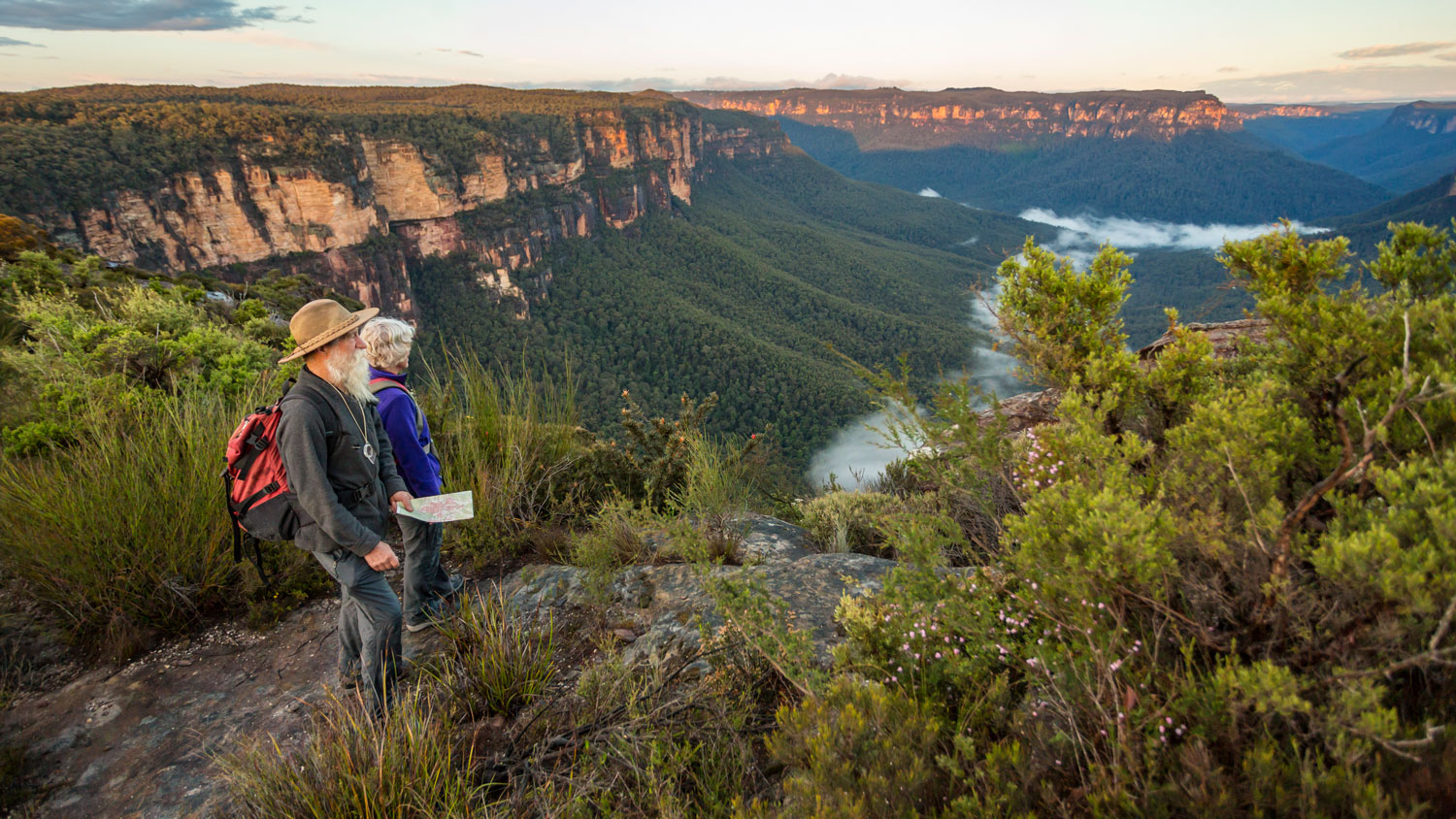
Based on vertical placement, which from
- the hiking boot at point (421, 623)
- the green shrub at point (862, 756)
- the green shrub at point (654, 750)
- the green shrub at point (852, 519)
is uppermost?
the green shrub at point (862, 756)

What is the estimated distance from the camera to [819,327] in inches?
1887

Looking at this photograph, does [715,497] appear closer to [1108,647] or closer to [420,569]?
[420,569]

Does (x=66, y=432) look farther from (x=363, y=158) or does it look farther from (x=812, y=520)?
(x=363, y=158)

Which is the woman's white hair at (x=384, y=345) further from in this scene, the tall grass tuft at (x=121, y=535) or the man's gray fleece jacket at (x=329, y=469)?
the tall grass tuft at (x=121, y=535)

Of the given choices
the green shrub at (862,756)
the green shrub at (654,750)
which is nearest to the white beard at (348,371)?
the green shrub at (654,750)

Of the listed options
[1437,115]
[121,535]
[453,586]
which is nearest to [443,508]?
[453,586]

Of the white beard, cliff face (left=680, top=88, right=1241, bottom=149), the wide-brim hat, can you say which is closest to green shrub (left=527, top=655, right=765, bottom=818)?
the white beard

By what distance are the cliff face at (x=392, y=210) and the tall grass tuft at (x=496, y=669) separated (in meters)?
34.2

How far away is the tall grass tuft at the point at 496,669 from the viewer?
2.19 m

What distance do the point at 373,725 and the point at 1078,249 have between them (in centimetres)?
13154

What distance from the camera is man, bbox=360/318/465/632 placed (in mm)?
3080

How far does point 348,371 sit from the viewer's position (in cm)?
258

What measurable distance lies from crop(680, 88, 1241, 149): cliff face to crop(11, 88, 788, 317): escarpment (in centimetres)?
11472

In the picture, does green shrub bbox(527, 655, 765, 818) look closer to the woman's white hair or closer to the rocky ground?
the rocky ground
